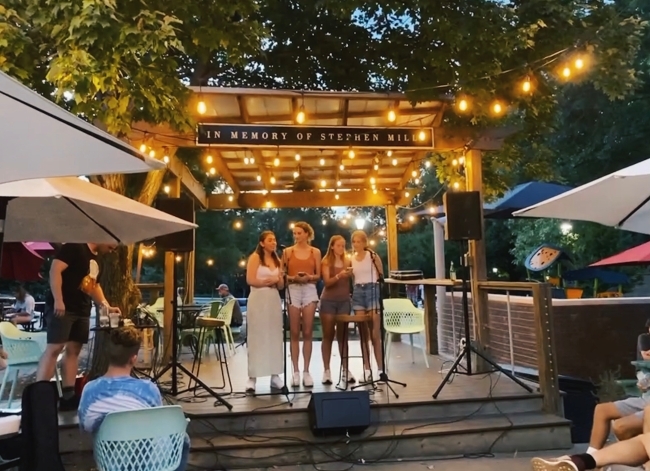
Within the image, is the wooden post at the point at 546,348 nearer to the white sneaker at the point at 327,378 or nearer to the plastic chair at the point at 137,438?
the white sneaker at the point at 327,378

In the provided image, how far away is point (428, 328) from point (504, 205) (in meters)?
2.13

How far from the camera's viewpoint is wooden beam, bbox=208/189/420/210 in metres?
10.2

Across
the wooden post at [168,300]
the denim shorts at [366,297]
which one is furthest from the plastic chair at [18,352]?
the denim shorts at [366,297]

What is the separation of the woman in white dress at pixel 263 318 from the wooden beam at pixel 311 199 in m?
5.36

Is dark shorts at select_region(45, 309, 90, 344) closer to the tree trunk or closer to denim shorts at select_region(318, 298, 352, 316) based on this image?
the tree trunk

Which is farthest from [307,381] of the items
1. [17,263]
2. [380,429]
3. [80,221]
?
[17,263]

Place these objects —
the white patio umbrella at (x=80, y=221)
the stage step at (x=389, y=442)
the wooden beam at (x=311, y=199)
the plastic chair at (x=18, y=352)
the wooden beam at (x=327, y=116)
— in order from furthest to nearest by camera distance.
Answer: the wooden beam at (x=311, y=199), the wooden beam at (x=327, y=116), the plastic chair at (x=18, y=352), the stage step at (x=389, y=442), the white patio umbrella at (x=80, y=221)

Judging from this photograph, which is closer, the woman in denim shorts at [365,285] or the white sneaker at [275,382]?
the white sneaker at [275,382]

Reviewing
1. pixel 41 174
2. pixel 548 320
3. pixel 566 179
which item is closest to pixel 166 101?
pixel 41 174

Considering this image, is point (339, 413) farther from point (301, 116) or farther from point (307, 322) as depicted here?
point (301, 116)

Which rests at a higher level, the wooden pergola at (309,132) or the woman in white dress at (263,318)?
the wooden pergola at (309,132)

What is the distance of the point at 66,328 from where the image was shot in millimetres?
4273

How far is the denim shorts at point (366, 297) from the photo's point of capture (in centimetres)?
520

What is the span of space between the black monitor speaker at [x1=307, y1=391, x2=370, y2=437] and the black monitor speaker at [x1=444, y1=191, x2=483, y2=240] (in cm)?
197
